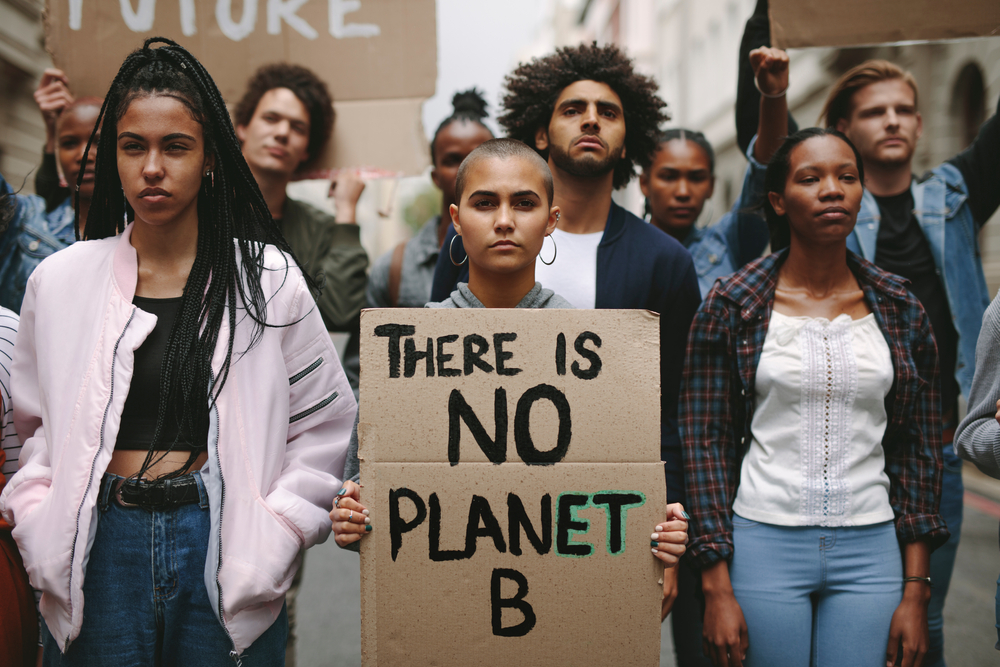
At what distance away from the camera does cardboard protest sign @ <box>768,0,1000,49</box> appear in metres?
2.77

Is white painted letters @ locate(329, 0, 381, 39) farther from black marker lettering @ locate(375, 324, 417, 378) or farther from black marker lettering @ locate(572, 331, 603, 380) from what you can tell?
black marker lettering @ locate(572, 331, 603, 380)

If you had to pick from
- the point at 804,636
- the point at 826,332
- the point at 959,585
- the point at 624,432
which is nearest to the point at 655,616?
the point at 624,432

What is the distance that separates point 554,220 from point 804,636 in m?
1.29

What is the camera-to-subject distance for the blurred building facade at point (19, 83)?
8.80 meters

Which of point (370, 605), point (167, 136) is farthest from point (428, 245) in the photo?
point (370, 605)

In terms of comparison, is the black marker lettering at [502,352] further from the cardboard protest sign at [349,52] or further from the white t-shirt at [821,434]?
the cardboard protest sign at [349,52]

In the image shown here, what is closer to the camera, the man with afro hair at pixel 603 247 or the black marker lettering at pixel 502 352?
the black marker lettering at pixel 502 352

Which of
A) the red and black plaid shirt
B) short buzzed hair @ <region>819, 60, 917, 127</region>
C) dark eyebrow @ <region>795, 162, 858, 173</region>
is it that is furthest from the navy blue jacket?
short buzzed hair @ <region>819, 60, 917, 127</region>

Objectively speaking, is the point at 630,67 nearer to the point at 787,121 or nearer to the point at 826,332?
the point at 787,121

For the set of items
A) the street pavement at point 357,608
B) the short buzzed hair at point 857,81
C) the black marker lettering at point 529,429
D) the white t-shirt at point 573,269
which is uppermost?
the short buzzed hair at point 857,81

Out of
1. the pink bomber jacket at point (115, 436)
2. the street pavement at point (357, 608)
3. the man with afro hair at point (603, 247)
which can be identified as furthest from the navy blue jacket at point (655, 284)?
the street pavement at point (357, 608)

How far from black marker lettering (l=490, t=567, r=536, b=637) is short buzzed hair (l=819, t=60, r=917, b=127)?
7.59 ft

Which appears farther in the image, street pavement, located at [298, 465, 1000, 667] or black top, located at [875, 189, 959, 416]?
street pavement, located at [298, 465, 1000, 667]

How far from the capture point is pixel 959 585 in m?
4.81
